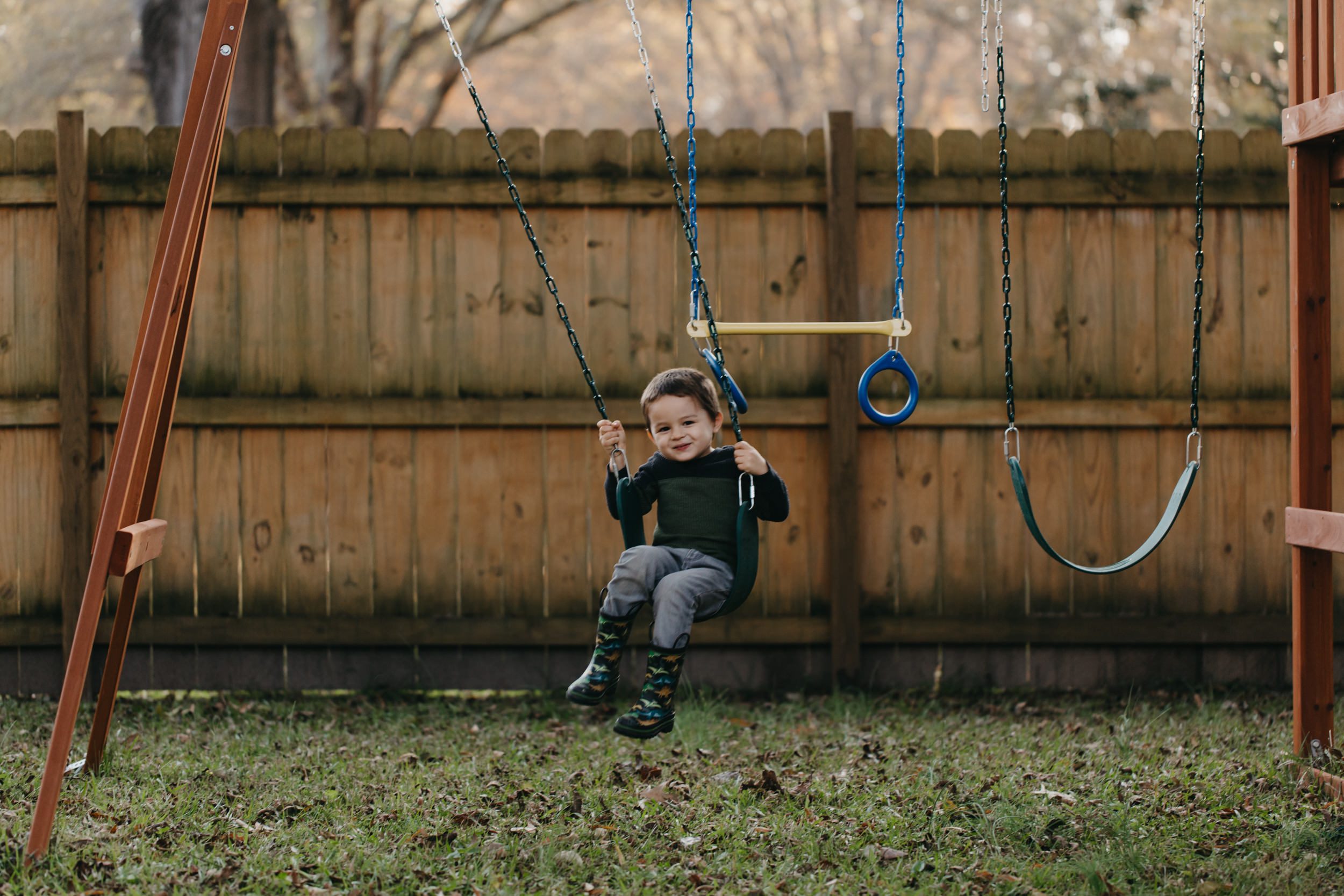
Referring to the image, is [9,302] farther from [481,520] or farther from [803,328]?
[803,328]

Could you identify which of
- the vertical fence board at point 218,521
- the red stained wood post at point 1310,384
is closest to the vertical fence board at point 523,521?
the vertical fence board at point 218,521

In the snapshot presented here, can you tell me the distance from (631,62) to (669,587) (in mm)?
20349

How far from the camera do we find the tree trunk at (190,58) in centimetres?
824

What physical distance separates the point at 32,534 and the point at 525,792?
2.82 metres

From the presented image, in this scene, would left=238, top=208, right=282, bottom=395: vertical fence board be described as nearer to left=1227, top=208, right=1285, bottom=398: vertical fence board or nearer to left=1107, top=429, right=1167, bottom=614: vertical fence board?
left=1107, top=429, right=1167, bottom=614: vertical fence board

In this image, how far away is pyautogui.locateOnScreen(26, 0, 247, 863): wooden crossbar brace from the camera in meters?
3.23

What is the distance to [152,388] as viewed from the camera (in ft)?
11.3

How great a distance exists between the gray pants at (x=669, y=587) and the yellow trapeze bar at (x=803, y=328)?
71cm

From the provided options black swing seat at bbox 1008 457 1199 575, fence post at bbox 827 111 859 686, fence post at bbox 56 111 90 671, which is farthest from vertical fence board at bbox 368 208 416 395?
black swing seat at bbox 1008 457 1199 575

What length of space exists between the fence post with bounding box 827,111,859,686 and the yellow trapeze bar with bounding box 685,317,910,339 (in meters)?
→ 1.34

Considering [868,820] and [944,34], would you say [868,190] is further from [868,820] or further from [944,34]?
[944,34]

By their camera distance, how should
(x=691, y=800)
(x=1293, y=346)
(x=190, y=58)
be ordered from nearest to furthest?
1. (x=691, y=800)
2. (x=1293, y=346)
3. (x=190, y=58)

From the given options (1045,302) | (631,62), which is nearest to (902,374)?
(1045,302)

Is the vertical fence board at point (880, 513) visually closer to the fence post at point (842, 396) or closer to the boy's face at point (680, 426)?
the fence post at point (842, 396)
